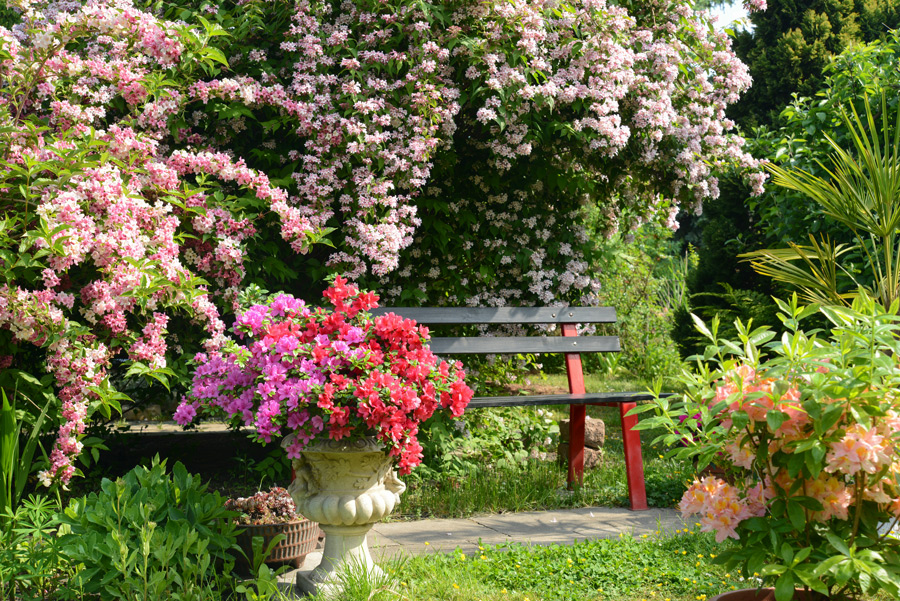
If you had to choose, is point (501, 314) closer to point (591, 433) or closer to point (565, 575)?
point (591, 433)

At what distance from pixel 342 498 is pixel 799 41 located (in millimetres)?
9078

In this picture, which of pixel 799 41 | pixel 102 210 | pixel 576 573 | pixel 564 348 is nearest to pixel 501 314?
pixel 564 348

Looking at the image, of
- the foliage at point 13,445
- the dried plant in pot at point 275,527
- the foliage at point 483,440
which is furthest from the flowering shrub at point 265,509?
the foliage at point 483,440

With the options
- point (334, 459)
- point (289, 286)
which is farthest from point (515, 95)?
point (334, 459)

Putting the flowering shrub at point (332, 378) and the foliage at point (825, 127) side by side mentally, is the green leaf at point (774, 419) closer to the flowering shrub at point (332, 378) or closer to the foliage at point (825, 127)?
the flowering shrub at point (332, 378)

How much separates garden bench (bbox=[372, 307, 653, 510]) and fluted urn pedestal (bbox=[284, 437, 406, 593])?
47.8 inches

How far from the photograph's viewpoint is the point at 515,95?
4145 mm

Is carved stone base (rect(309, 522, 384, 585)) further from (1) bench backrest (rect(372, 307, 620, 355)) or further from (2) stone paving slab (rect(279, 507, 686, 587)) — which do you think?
(1) bench backrest (rect(372, 307, 620, 355))

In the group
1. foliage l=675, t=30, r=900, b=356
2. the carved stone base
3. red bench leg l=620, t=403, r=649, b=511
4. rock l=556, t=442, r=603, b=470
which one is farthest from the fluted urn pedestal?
foliage l=675, t=30, r=900, b=356

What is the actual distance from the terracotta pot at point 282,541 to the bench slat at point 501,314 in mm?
1362

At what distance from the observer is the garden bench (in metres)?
4.01

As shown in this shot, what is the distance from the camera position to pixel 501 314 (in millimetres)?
4324

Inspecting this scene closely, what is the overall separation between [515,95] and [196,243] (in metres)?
1.96

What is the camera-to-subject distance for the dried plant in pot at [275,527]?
2748mm
